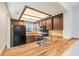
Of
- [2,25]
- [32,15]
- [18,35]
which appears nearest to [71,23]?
[32,15]

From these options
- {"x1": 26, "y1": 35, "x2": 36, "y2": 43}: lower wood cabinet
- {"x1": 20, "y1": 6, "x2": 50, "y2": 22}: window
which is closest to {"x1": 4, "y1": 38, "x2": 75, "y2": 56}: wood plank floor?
{"x1": 26, "y1": 35, "x2": 36, "y2": 43}: lower wood cabinet

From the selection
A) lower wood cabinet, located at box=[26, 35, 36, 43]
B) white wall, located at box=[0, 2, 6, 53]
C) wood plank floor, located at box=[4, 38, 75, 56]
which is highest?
white wall, located at box=[0, 2, 6, 53]

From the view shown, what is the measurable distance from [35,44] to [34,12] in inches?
16.9

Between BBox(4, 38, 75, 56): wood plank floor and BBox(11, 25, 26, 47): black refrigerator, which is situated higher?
BBox(11, 25, 26, 47): black refrigerator

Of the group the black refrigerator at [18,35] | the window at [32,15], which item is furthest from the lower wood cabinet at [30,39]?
the window at [32,15]

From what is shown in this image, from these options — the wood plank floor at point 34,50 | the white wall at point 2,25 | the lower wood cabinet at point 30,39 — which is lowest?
the wood plank floor at point 34,50

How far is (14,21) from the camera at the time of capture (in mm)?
835

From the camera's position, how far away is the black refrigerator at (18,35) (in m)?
0.86

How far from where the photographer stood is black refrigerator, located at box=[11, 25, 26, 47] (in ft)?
2.84

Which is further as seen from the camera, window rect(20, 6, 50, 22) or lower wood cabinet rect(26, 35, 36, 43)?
lower wood cabinet rect(26, 35, 36, 43)

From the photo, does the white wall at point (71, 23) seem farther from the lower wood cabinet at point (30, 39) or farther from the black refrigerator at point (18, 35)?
the black refrigerator at point (18, 35)

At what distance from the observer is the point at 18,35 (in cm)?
89

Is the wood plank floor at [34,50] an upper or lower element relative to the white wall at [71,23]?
lower

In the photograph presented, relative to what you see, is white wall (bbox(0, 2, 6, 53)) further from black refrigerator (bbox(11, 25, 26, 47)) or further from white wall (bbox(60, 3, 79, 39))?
white wall (bbox(60, 3, 79, 39))
